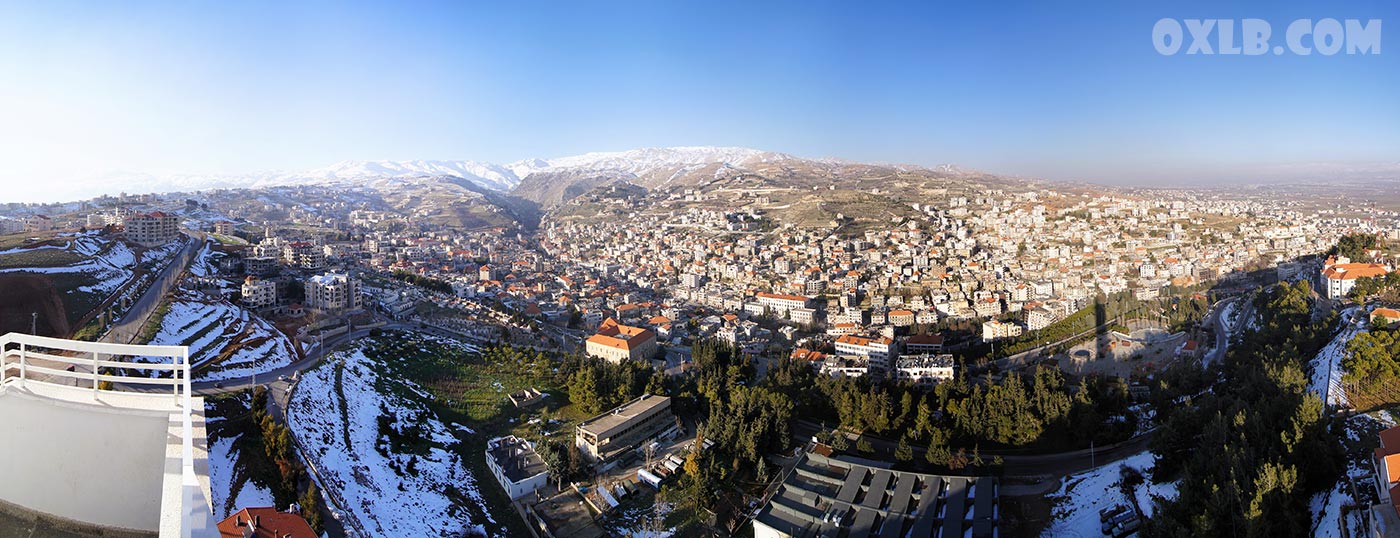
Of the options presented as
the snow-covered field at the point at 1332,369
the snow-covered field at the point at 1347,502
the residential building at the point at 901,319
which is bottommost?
the residential building at the point at 901,319

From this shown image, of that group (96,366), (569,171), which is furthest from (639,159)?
(96,366)

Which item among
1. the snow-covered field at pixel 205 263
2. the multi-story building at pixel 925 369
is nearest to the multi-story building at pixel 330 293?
the snow-covered field at pixel 205 263

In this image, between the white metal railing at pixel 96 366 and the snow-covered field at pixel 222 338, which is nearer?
the white metal railing at pixel 96 366

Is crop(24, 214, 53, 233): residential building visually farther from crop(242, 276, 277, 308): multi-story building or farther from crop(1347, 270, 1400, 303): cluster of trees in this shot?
crop(1347, 270, 1400, 303): cluster of trees

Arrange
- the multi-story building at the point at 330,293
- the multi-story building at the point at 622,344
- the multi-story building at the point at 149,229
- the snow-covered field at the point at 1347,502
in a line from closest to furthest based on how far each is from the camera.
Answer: the snow-covered field at the point at 1347,502 → the multi-story building at the point at 622,344 → the multi-story building at the point at 330,293 → the multi-story building at the point at 149,229

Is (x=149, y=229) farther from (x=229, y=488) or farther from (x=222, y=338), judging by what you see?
(x=229, y=488)

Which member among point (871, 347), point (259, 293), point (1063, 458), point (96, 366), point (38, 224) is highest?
point (38, 224)

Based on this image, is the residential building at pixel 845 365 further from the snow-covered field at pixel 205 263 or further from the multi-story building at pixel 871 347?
the snow-covered field at pixel 205 263

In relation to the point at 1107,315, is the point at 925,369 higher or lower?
lower
